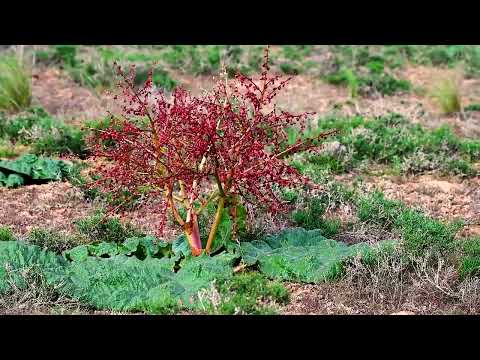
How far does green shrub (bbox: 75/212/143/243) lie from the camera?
5746mm

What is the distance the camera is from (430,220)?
5.79 metres

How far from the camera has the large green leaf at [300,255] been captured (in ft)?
16.3

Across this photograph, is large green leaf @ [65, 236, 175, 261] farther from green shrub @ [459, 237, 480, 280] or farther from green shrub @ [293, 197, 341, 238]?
green shrub @ [459, 237, 480, 280]

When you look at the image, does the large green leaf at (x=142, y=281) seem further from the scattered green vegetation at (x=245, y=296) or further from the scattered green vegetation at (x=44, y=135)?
the scattered green vegetation at (x=44, y=135)

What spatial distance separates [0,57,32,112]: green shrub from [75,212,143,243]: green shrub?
3.73 m

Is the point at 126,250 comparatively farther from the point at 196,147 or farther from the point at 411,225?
the point at 411,225

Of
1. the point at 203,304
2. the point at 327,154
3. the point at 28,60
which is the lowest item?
the point at 203,304

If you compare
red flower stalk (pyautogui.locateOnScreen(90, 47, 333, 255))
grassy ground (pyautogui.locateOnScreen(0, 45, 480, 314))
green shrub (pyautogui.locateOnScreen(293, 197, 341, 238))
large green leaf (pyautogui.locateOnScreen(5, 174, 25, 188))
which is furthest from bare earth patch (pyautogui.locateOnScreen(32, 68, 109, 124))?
red flower stalk (pyautogui.locateOnScreen(90, 47, 333, 255))

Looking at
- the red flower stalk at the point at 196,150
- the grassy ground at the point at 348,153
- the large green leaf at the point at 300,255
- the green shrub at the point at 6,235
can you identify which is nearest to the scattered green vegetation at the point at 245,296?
the grassy ground at the point at 348,153

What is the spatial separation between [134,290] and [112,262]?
44 centimetres

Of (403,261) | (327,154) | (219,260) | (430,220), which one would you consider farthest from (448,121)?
(219,260)

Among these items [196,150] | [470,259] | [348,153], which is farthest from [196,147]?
[348,153]

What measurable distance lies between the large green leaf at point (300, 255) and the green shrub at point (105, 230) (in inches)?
40.3

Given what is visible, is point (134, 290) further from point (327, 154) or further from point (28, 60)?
point (28, 60)
